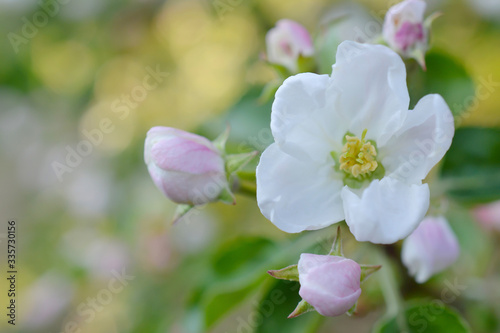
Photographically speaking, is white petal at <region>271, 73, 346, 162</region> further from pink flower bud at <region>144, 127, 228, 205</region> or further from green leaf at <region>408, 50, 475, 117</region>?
green leaf at <region>408, 50, 475, 117</region>

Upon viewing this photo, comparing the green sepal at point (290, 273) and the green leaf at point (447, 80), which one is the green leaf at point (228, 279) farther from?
the green leaf at point (447, 80)

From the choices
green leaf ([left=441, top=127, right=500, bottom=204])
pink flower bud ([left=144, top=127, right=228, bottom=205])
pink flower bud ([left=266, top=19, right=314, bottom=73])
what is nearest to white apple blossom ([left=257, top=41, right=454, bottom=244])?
pink flower bud ([left=144, top=127, right=228, bottom=205])

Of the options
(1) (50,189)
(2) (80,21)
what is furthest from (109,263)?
(2) (80,21)

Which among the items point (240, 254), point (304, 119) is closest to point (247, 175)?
point (304, 119)

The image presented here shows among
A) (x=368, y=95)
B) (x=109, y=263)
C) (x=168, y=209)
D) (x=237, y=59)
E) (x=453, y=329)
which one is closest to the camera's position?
(x=368, y=95)

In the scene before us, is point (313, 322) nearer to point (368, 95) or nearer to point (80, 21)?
point (368, 95)

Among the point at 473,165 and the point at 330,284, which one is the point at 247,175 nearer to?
the point at 330,284
